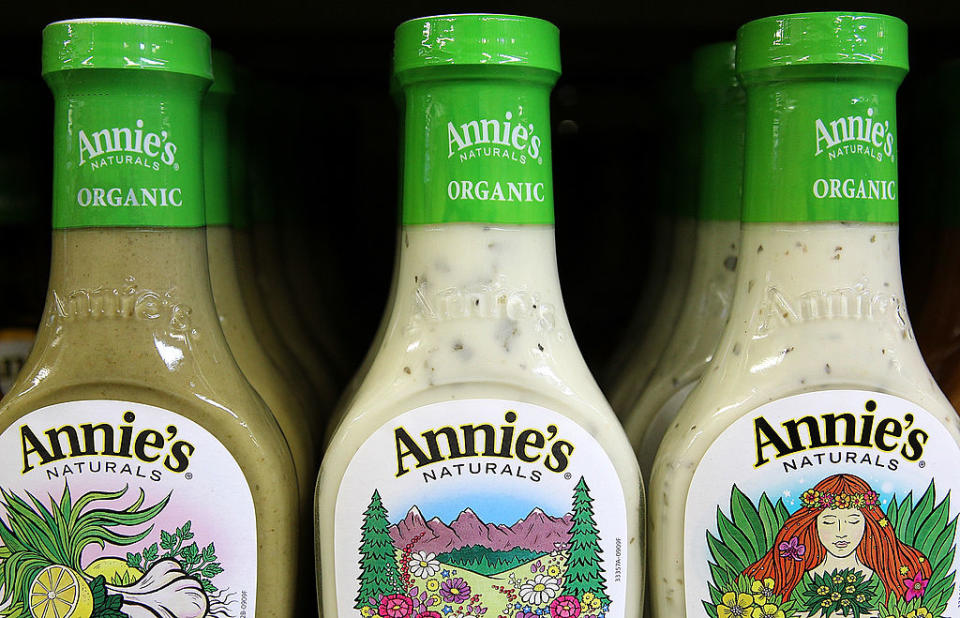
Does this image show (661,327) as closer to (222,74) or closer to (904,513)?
(904,513)

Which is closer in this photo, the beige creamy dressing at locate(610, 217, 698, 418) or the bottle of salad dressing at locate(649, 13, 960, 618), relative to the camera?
the bottle of salad dressing at locate(649, 13, 960, 618)

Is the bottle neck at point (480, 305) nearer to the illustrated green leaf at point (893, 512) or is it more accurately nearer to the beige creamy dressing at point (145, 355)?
the beige creamy dressing at point (145, 355)

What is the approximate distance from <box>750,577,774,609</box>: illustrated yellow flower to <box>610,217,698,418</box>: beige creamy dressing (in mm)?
212

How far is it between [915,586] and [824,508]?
0.33 feet

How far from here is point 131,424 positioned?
0.70 m

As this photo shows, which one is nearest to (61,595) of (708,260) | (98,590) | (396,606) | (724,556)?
(98,590)

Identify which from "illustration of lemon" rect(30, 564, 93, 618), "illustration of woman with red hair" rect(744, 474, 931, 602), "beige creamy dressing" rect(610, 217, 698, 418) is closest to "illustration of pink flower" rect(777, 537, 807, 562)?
"illustration of woman with red hair" rect(744, 474, 931, 602)

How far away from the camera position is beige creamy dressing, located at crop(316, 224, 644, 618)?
71cm

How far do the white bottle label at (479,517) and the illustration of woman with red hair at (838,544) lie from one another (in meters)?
0.12

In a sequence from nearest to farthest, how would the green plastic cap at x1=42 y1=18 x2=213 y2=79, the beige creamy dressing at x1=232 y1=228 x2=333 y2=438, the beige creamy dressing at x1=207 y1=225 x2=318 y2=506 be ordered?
the green plastic cap at x1=42 y1=18 x2=213 y2=79, the beige creamy dressing at x1=207 y1=225 x2=318 y2=506, the beige creamy dressing at x1=232 y1=228 x2=333 y2=438

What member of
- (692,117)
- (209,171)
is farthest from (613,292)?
(209,171)

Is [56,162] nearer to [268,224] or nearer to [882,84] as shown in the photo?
[268,224]

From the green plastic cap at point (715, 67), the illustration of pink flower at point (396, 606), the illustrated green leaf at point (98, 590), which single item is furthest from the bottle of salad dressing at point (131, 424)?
the green plastic cap at point (715, 67)

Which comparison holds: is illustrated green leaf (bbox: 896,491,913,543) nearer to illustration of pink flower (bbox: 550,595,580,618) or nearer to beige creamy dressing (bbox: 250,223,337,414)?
illustration of pink flower (bbox: 550,595,580,618)
